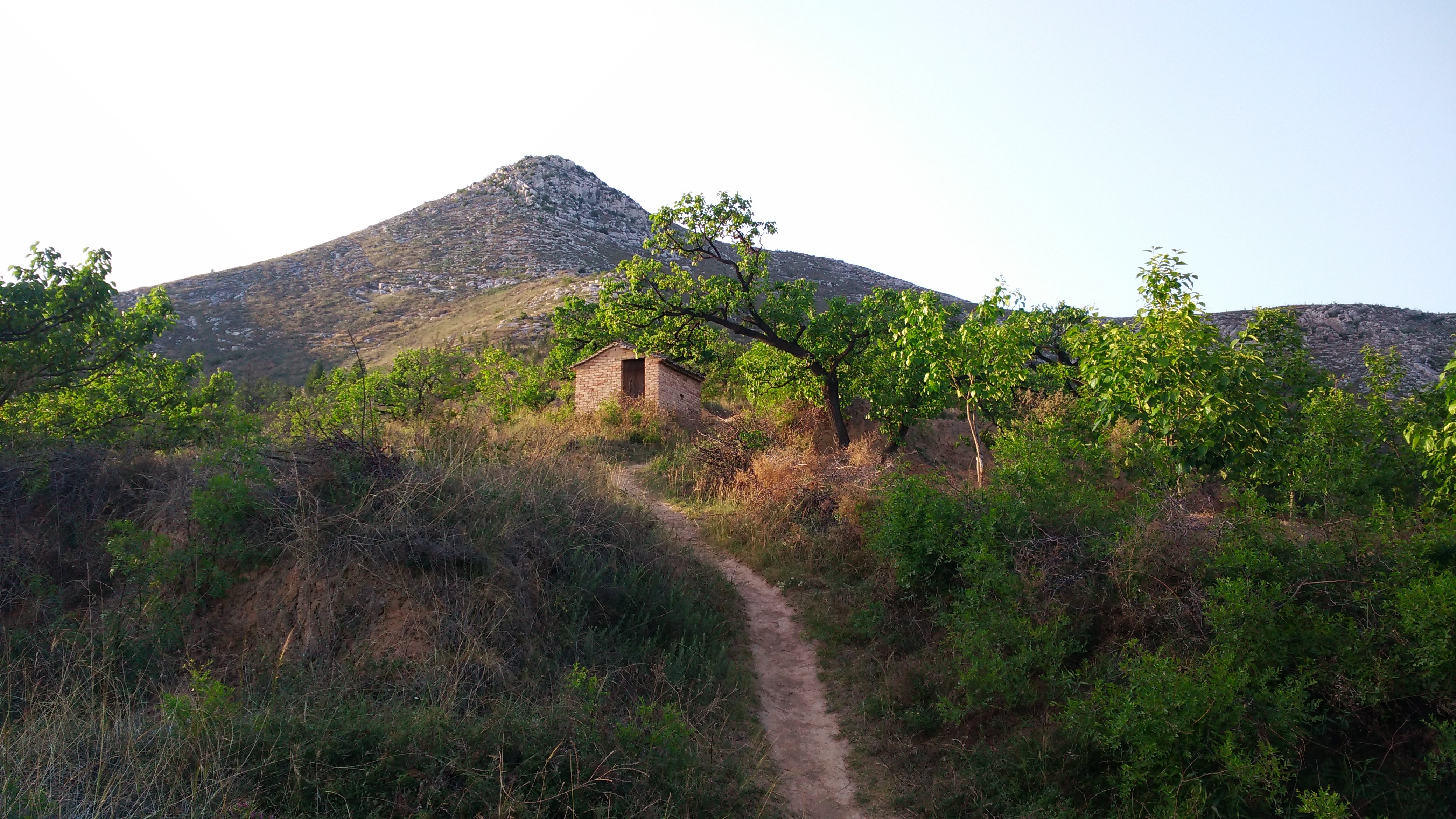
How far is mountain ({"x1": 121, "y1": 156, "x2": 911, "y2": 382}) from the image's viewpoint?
4228 cm

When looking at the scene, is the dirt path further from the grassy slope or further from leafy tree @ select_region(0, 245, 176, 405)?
leafy tree @ select_region(0, 245, 176, 405)

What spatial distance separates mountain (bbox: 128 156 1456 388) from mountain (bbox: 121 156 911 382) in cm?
14

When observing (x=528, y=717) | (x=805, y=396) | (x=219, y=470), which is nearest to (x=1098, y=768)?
(x=528, y=717)

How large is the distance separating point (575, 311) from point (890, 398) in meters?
13.3

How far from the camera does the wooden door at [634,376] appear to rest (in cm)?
2336

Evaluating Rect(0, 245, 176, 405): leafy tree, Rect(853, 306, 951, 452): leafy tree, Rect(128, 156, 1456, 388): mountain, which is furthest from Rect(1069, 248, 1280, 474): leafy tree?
Rect(128, 156, 1456, 388): mountain

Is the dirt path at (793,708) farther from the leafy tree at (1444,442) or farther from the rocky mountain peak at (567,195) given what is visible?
the rocky mountain peak at (567,195)

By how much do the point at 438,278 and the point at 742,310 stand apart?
4091cm

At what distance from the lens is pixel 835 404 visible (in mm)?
19078

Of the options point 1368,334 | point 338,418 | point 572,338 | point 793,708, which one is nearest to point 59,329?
point 338,418

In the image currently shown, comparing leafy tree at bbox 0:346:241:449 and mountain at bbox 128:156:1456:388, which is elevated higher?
mountain at bbox 128:156:1456:388

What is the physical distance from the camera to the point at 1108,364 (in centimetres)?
876

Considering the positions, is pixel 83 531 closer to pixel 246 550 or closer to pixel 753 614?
pixel 246 550

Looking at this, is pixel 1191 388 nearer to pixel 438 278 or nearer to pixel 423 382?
pixel 423 382
